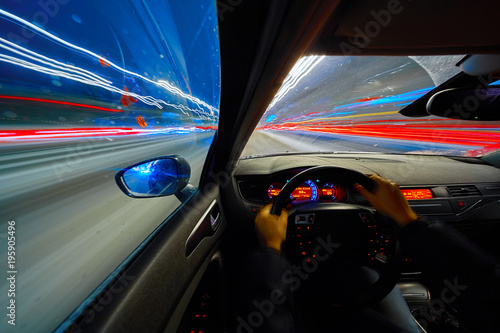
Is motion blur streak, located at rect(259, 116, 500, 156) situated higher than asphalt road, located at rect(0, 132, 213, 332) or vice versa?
motion blur streak, located at rect(259, 116, 500, 156)

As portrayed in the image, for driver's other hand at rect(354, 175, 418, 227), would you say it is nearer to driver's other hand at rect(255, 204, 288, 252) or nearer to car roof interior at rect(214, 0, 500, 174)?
driver's other hand at rect(255, 204, 288, 252)

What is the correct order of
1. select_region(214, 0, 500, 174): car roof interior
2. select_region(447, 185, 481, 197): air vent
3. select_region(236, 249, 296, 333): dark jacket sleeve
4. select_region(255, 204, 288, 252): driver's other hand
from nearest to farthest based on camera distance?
select_region(214, 0, 500, 174): car roof interior
select_region(236, 249, 296, 333): dark jacket sleeve
select_region(255, 204, 288, 252): driver's other hand
select_region(447, 185, 481, 197): air vent

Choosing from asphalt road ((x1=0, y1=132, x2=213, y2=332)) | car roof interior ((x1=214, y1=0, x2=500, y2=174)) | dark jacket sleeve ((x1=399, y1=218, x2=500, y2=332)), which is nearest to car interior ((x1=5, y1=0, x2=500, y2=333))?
car roof interior ((x1=214, y1=0, x2=500, y2=174))

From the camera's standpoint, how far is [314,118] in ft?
76.0

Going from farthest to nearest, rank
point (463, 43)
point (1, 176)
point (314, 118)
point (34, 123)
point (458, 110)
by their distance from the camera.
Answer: point (314, 118) → point (34, 123) → point (1, 176) → point (458, 110) → point (463, 43)

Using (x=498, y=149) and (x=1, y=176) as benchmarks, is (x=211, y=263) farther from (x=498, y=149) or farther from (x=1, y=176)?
(x=1, y=176)

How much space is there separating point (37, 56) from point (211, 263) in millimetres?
7281

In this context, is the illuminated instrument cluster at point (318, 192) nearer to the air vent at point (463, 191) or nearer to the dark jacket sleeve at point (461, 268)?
the dark jacket sleeve at point (461, 268)

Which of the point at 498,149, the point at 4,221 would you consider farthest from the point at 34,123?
the point at 498,149

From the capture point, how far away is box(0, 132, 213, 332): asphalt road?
1.90m

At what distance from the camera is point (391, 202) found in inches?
79.4

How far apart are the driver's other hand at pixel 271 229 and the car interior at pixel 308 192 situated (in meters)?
0.14

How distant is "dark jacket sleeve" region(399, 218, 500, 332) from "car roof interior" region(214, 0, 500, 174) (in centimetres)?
147

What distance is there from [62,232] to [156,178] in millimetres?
2754
